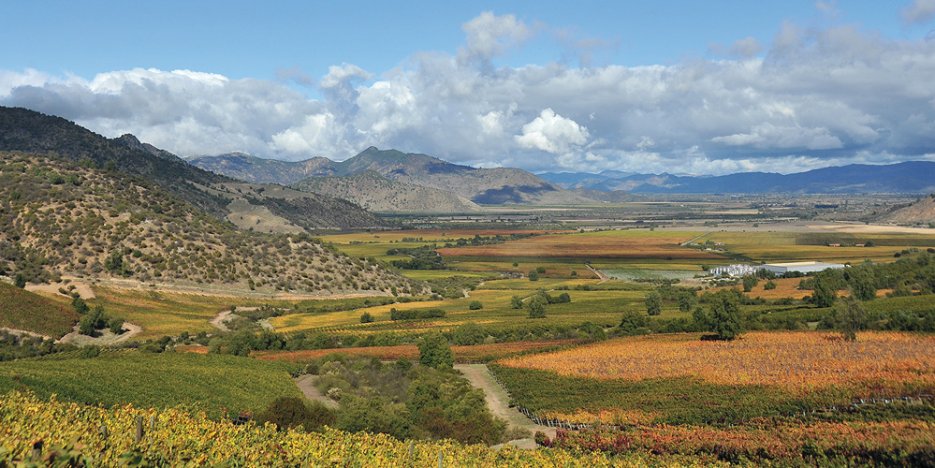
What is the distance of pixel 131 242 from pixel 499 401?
82.0m

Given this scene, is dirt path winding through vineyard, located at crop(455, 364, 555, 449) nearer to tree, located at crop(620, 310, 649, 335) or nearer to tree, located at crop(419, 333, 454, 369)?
tree, located at crop(419, 333, 454, 369)

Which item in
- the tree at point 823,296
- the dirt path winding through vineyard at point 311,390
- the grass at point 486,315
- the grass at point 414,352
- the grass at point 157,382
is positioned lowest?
the grass at point 486,315

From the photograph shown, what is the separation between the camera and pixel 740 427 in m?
40.9

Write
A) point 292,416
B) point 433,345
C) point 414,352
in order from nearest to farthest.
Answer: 1. point 292,416
2. point 433,345
3. point 414,352

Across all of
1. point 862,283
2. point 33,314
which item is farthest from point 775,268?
point 33,314

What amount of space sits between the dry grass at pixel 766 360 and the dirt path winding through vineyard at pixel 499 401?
3390 millimetres

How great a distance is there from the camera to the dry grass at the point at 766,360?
51156 mm

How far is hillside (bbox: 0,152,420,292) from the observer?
106188 mm

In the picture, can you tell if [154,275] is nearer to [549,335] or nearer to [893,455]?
[549,335]

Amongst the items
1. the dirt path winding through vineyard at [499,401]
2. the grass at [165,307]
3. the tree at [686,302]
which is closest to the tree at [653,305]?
the tree at [686,302]

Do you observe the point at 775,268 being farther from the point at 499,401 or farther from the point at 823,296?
the point at 499,401

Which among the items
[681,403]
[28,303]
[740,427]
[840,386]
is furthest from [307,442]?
Answer: [28,303]

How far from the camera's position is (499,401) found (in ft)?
178

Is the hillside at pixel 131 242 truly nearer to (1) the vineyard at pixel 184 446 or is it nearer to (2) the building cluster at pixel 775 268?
(2) the building cluster at pixel 775 268
